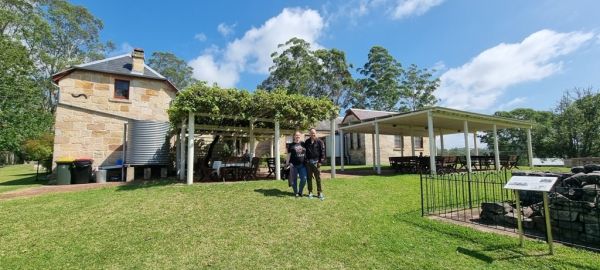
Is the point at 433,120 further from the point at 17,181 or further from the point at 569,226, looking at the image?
the point at 17,181

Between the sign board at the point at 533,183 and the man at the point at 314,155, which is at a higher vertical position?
the man at the point at 314,155

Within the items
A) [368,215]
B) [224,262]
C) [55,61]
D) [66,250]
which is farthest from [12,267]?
[55,61]

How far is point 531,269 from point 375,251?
5.83 feet

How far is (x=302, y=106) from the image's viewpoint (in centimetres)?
1077

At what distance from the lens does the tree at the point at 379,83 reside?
36906 mm

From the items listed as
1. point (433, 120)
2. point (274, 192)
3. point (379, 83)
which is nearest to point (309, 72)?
point (379, 83)

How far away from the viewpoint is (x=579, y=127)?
1019 inches

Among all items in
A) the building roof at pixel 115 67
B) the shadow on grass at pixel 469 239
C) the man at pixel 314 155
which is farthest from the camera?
the building roof at pixel 115 67

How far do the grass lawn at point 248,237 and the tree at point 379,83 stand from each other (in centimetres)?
3114

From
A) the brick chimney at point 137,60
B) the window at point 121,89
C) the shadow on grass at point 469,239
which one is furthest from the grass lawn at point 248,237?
the brick chimney at point 137,60

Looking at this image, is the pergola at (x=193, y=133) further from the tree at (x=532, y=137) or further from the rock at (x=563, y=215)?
the tree at (x=532, y=137)

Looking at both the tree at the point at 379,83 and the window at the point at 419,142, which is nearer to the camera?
the window at the point at 419,142

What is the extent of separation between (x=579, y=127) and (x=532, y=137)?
4.11 metres

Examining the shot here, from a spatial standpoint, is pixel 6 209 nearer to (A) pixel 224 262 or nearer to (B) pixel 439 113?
(A) pixel 224 262
